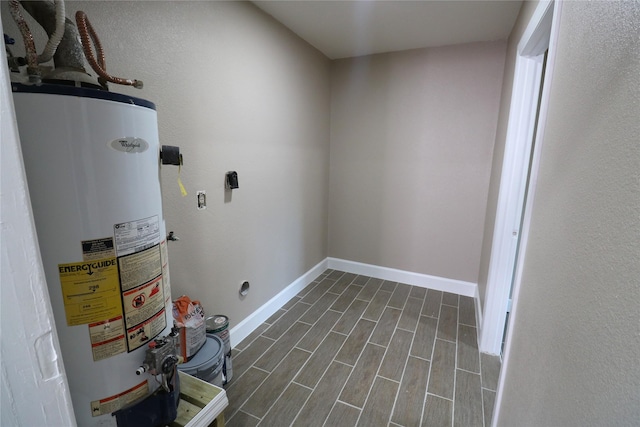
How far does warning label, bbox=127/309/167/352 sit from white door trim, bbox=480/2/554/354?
6.76 feet

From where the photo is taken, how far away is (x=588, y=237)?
641mm

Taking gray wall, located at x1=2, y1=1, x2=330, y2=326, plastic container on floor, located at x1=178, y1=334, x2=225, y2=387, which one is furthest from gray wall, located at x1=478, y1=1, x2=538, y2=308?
plastic container on floor, located at x1=178, y1=334, x2=225, y2=387

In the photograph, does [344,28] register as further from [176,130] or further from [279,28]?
[176,130]

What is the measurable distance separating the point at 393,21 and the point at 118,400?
2677 mm

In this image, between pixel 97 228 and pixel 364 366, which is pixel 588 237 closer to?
pixel 97 228

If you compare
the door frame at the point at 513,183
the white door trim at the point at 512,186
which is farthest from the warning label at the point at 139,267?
the white door trim at the point at 512,186

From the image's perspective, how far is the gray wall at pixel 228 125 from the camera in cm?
142

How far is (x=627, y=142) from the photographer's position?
0.52 metres

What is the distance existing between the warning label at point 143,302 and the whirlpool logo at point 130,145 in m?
0.38

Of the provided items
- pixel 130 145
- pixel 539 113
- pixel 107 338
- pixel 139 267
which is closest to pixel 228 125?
pixel 130 145

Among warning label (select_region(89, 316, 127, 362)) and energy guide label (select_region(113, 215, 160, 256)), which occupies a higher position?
energy guide label (select_region(113, 215, 160, 256))

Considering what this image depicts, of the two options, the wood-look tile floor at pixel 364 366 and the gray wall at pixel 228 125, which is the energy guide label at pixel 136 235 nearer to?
the gray wall at pixel 228 125

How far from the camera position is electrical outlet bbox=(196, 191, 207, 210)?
1.76m

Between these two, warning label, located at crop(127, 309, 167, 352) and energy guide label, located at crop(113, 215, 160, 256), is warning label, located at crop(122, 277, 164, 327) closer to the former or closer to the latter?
warning label, located at crop(127, 309, 167, 352)
